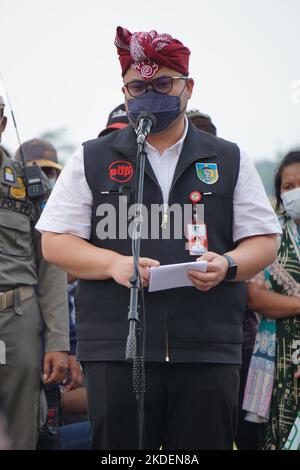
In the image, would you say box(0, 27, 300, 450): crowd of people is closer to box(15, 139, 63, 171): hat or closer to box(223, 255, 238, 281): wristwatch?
box(223, 255, 238, 281): wristwatch

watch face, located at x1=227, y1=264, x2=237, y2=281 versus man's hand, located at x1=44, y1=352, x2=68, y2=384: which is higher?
watch face, located at x1=227, y1=264, x2=237, y2=281

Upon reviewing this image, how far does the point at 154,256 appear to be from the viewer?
3686 mm

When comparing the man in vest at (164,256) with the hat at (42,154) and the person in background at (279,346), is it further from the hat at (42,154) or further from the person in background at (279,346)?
the hat at (42,154)

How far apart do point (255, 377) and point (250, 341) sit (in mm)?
359

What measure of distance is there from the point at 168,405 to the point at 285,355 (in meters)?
1.44

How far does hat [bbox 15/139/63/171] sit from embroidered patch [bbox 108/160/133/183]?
2.85 meters

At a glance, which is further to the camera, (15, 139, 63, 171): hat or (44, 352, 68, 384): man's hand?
(15, 139, 63, 171): hat

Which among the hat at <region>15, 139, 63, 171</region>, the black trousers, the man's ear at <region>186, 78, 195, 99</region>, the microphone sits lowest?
the black trousers

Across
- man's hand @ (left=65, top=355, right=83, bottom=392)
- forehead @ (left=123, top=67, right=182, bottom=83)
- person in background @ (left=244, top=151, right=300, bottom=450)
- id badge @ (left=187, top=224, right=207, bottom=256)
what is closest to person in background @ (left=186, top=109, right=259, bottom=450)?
person in background @ (left=244, top=151, right=300, bottom=450)

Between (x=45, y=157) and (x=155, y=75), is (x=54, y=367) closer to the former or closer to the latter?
(x=155, y=75)

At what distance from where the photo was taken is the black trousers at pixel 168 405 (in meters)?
3.61

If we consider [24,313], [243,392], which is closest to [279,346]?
[243,392]

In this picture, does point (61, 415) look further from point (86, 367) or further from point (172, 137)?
point (172, 137)

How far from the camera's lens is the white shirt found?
379cm
